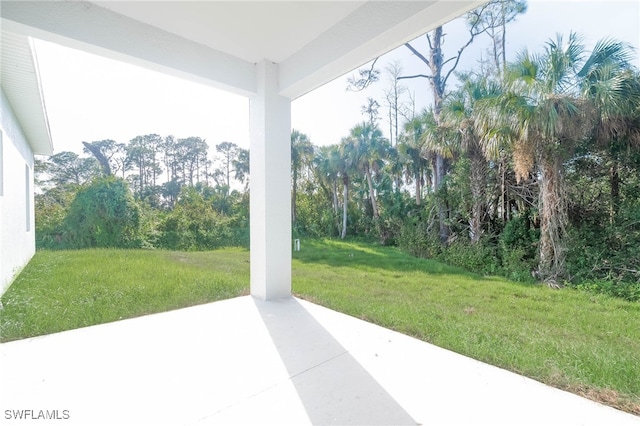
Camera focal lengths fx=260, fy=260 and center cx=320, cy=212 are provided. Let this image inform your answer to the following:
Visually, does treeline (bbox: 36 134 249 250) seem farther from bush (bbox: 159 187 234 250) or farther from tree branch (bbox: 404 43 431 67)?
tree branch (bbox: 404 43 431 67)

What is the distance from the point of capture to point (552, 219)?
3896 millimetres

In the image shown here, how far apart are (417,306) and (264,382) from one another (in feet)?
6.60

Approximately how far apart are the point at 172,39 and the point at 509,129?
4558 mm

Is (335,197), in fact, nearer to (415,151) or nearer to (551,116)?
(415,151)

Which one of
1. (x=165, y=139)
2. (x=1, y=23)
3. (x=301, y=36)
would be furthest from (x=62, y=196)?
(x=301, y=36)

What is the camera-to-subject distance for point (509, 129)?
401 cm

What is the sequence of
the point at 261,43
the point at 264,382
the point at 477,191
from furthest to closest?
the point at 477,191 → the point at 261,43 → the point at 264,382

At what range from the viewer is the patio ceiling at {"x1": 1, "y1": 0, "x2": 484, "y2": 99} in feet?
5.68

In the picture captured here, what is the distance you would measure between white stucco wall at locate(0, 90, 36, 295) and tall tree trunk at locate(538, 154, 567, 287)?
22.0ft

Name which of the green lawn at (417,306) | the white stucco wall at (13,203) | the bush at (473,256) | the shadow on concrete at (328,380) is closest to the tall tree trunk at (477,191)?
the bush at (473,256)

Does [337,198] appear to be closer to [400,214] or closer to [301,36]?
[400,214]

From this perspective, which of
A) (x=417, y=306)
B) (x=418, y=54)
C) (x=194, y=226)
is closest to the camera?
(x=417, y=306)

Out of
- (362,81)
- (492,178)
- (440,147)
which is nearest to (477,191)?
(492,178)

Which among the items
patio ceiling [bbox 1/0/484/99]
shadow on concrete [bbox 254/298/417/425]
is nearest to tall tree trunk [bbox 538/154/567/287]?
patio ceiling [bbox 1/0/484/99]
